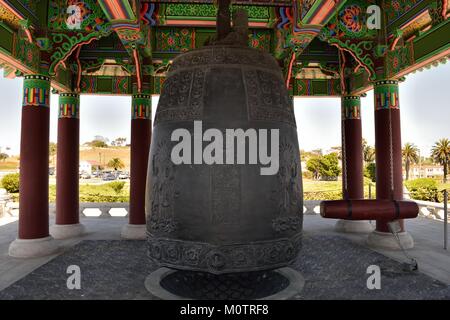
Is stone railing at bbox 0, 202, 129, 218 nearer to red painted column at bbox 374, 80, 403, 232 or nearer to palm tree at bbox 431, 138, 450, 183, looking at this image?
red painted column at bbox 374, 80, 403, 232

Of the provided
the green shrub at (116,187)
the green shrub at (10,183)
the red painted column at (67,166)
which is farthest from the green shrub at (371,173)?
the green shrub at (10,183)

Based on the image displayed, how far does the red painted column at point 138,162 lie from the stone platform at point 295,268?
1.28 meters

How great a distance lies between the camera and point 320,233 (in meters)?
10.8

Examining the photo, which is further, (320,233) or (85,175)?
(85,175)

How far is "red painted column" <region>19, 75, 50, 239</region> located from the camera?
817 cm

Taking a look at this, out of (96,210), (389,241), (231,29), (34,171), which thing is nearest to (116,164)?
(96,210)

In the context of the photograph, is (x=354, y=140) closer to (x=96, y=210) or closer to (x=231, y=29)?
(x=231, y=29)

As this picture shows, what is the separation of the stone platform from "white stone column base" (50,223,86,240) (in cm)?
162

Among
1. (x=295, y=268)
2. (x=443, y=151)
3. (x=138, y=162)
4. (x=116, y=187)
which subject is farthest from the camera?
(x=443, y=151)

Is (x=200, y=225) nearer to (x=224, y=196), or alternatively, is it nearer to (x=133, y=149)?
(x=224, y=196)

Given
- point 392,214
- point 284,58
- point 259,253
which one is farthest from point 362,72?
point 259,253

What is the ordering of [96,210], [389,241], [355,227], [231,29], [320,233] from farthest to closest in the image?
[96,210] < [355,227] < [320,233] < [389,241] < [231,29]

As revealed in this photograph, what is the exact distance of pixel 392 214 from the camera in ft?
9.98

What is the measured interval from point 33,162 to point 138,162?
3.00 m
